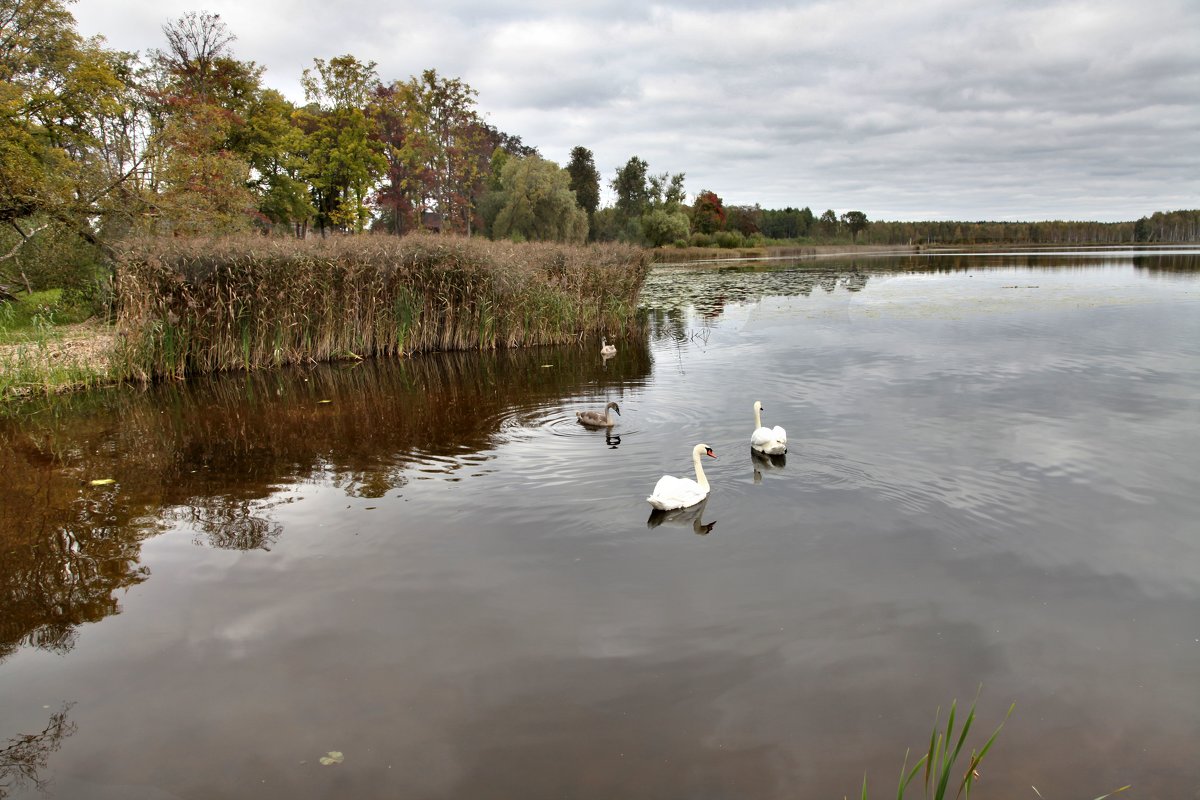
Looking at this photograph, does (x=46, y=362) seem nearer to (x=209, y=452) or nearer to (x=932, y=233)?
(x=209, y=452)

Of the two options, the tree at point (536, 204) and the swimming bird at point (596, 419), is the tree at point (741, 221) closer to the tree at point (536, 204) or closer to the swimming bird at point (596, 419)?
the tree at point (536, 204)

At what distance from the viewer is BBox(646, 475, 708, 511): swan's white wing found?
7672mm

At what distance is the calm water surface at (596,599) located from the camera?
14.2 ft

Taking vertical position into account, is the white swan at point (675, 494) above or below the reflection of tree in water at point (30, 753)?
above

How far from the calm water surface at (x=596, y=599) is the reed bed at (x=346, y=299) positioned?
3.72 m

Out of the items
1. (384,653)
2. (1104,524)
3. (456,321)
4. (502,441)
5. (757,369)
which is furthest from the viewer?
(456,321)

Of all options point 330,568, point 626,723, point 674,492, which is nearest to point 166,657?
point 330,568

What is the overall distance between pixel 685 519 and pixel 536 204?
4842 cm

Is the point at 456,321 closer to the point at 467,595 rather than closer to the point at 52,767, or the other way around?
the point at 467,595

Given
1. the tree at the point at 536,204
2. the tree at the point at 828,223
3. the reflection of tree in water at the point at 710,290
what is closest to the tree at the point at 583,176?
the tree at the point at 536,204

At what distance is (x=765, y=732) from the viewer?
448 centimetres

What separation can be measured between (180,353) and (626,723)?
15.2 m

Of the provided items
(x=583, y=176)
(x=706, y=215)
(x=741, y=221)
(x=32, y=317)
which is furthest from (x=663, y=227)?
(x=32, y=317)

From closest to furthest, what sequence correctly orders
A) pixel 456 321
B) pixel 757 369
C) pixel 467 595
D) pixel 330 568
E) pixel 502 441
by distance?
pixel 467 595
pixel 330 568
pixel 502 441
pixel 757 369
pixel 456 321
